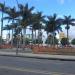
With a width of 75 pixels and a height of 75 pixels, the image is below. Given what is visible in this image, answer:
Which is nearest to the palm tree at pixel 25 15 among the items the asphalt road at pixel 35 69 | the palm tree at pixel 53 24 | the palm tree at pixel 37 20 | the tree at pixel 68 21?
the palm tree at pixel 37 20

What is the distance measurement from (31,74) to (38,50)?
42.8m

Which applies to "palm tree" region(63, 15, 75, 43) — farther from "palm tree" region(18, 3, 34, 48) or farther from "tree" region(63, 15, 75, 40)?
"palm tree" region(18, 3, 34, 48)

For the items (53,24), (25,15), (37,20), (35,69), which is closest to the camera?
(35,69)

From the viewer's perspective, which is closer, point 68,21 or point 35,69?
point 35,69

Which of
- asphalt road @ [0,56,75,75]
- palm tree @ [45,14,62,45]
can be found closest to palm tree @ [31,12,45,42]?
palm tree @ [45,14,62,45]

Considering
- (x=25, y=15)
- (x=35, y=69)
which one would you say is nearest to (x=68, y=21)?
(x=25, y=15)

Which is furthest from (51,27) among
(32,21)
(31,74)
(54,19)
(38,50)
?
(31,74)

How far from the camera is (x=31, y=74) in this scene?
19891 mm

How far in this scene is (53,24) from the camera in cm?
11450

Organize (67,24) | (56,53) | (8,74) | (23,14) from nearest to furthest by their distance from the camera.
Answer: (8,74) < (56,53) < (23,14) < (67,24)

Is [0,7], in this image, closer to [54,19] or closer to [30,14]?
[30,14]

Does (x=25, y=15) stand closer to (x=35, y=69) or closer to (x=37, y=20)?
(x=37, y=20)

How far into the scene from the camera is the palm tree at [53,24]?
113375 mm

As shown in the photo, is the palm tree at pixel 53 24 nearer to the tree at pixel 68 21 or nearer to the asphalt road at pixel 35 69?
the tree at pixel 68 21
